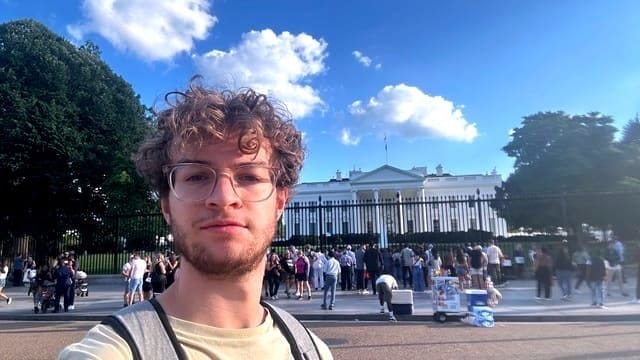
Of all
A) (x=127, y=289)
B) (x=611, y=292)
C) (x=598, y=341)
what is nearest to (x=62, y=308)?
(x=127, y=289)

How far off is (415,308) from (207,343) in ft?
40.8

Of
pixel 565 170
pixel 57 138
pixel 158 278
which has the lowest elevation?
pixel 158 278

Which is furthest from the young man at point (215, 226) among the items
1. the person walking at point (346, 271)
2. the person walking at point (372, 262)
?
the person walking at point (346, 271)

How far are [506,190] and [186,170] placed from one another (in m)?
37.8

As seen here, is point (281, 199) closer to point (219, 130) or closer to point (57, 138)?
point (219, 130)

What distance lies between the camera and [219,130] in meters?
1.37

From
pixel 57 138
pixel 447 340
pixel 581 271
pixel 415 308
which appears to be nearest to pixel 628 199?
pixel 581 271

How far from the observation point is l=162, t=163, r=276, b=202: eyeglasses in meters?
1.29

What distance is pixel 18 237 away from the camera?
23703mm

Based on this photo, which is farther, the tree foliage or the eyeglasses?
the tree foliage

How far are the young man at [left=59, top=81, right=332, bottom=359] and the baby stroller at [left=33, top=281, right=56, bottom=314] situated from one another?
1499cm

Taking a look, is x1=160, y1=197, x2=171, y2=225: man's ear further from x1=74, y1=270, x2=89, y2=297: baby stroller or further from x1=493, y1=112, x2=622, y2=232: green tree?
x1=493, y1=112, x2=622, y2=232: green tree

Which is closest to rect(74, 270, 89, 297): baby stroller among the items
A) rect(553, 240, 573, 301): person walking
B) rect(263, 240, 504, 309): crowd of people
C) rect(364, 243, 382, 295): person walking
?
rect(263, 240, 504, 309): crowd of people

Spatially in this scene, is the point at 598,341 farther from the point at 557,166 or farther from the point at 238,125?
the point at 557,166
